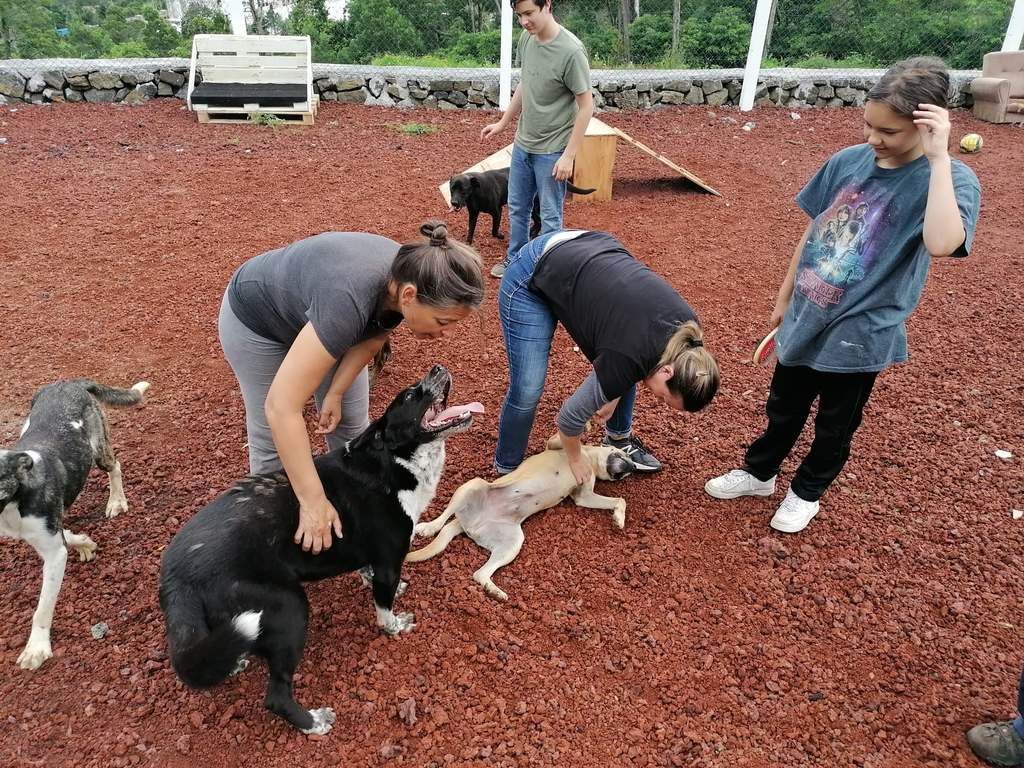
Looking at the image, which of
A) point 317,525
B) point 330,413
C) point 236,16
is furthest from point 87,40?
point 317,525

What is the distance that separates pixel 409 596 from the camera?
324cm

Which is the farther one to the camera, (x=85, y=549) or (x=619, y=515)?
(x=619, y=515)

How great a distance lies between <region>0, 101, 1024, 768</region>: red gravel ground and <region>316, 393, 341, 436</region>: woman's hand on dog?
2.40 feet

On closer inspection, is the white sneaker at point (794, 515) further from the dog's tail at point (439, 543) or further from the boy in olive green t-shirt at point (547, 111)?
the boy in olive green t-shirt at point (547, 111)

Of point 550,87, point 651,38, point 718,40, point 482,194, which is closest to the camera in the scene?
point 550,87

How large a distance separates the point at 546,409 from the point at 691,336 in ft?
6.67

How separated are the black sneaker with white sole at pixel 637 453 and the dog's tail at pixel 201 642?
2301 mm

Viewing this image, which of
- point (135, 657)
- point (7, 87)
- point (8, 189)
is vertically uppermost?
point (7, 87)

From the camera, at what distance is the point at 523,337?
3.36 metres

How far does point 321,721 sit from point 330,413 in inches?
49.2

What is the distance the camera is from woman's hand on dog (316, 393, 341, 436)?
9.88 feet

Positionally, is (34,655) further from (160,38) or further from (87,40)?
(87,40)

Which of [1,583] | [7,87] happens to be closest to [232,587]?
[1,583]

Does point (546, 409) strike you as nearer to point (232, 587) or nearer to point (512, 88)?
point (232, 587)
